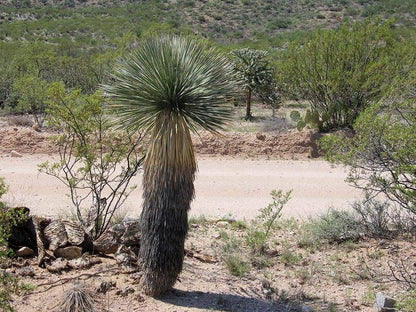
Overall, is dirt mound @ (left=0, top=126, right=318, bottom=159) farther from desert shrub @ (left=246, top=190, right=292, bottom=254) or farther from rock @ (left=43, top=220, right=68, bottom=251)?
rock @ (left=43, top=220, right=68, bottom=251)

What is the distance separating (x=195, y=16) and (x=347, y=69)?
38.4m

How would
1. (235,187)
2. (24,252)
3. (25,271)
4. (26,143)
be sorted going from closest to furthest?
(25,271) < (24,252) < (235,187) < (26,143)

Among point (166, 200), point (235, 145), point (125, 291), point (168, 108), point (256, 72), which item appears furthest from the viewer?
point (256, 72)

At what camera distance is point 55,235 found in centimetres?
845

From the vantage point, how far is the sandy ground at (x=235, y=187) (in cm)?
1136

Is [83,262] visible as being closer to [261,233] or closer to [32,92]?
[261,233]

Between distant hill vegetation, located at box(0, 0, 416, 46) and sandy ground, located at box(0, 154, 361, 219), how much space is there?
31.5 meters

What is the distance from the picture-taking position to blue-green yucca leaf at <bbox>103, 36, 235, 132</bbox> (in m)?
6.73

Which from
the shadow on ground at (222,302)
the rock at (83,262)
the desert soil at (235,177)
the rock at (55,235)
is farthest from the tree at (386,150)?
the rock at (55,235)

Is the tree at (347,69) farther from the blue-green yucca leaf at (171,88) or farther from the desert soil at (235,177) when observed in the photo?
the blue-green yucca leaf at (171,88)

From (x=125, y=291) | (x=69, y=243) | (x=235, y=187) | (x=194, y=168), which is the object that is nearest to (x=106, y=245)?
(x=69, y=243)

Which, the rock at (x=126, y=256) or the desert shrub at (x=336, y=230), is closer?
the rock at (x=126, y=256)

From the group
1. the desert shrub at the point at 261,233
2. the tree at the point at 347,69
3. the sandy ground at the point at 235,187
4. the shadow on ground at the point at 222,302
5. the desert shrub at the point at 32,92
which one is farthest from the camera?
the desert shrub at the point at 32,92

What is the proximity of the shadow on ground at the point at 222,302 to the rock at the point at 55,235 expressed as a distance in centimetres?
197
